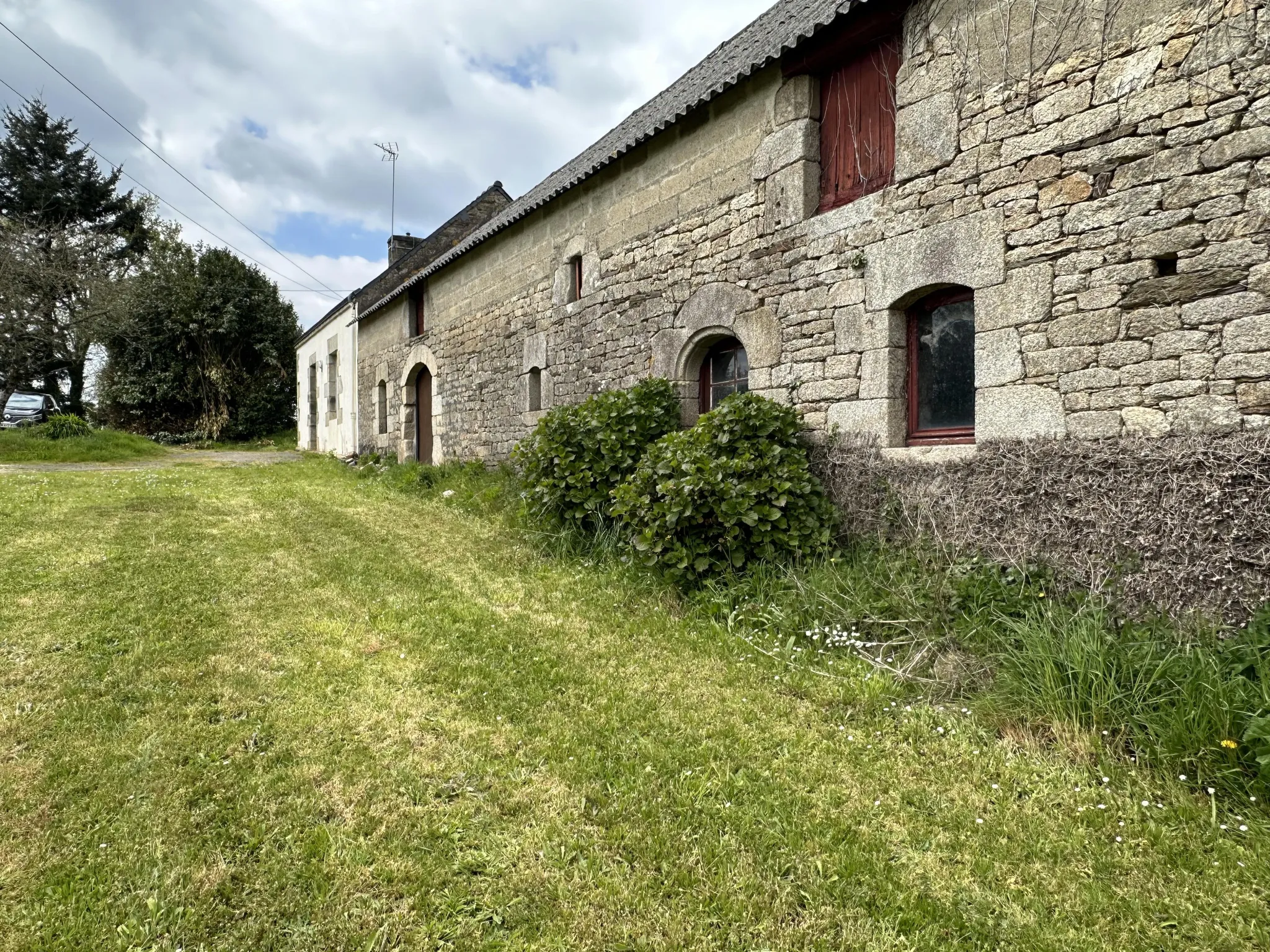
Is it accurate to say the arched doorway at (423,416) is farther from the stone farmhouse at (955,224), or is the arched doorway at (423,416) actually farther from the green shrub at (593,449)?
the green shrub at (593,449)

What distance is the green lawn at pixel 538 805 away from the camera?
2.01m

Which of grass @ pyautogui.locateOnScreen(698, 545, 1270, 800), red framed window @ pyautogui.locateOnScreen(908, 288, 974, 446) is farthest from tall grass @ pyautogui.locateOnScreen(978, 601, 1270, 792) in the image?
red framed window @ pyautogui.locateOnScreen(908, 288, 974, 446)

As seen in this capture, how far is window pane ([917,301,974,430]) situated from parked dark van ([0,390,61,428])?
19.6m

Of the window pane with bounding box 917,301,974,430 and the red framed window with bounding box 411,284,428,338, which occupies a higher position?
the red framed window with bounding box 411,284,428,338

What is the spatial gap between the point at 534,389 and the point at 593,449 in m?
3.37

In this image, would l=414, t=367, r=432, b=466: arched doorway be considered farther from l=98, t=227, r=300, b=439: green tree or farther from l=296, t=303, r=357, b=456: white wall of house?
l=98, t=227, r=300, b=439: green tree

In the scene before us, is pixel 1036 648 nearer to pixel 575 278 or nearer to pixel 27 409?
pixel 575 278

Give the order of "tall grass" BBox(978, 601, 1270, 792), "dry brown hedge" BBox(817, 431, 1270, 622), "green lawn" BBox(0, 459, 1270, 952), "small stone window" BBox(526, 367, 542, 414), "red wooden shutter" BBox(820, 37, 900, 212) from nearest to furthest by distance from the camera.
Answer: "green lawn" BBox(0, 459, 1270, 952) → "tall grass" BBox(978, 601, 1270, 792) → "dry brown hedge" BBox(817, 431, 1270, 622) → "red wooden shutter" BBox(820, 37, 900, 212) → "small stone window" BBox(526, 367, 542, 414)

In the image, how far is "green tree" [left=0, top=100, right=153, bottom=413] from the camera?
50.0 feet

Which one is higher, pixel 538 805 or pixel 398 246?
pixel 398 246

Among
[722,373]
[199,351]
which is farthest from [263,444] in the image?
[722,373]

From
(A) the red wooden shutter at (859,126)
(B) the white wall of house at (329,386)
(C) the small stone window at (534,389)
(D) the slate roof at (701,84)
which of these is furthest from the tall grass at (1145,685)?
(B) the white wall of house at (329,386)

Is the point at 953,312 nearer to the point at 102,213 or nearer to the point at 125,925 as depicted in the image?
the point at 125,925

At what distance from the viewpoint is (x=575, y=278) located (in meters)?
8.73
